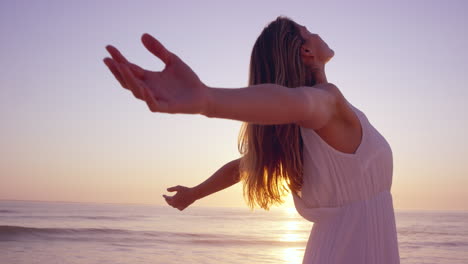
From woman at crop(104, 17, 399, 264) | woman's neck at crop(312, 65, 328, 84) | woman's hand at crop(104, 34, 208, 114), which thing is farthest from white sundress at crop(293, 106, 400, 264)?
woman's hand at crop(104, 34, 208, 114)

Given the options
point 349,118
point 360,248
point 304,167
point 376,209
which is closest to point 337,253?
point 360,248

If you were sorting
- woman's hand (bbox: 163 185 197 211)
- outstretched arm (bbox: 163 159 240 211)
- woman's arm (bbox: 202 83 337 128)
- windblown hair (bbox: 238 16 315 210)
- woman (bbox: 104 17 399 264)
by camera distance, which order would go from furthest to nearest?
woman's hand (bbox: 163 185 197 211), outstretched arm (bbox: 163 159 240 211), windblown hair (bbox: 238 16 315 210), woman (bbox: 104 17 399 264), woman's arm (bbox: 202 83 337 128)

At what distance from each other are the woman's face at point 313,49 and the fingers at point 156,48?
3.10 ft

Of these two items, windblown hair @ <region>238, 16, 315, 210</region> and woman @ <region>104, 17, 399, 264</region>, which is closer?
woman @ <region>104, 17, 399, 264</region>

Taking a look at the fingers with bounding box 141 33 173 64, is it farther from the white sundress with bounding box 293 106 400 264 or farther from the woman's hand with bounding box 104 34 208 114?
the white sundress with bounding box 293 106 400 264

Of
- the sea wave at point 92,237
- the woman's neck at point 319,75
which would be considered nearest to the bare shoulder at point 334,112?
the woman's neck at point 319,75

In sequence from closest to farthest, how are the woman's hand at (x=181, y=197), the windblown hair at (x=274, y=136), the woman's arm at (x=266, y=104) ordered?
1. the woman's arm at (x=266, y=104)
2. the windblown hair at (x=274, y=136)
3. the woman's hand at (x=181, y=197)

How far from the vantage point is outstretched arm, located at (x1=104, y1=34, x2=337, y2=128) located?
4.10 ft

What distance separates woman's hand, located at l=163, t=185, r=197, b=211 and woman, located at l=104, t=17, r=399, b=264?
0.46 meters

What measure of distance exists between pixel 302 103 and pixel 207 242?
15.6 meters

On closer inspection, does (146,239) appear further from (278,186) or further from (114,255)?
(278,186)

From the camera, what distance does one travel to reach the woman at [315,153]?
1605 mm

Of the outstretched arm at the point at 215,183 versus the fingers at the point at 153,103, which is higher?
the fingers at the point at 153,103

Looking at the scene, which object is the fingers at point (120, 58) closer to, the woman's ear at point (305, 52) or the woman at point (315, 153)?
the woman at point (315, 153)
